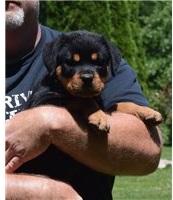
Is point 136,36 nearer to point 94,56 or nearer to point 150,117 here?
point 94,56

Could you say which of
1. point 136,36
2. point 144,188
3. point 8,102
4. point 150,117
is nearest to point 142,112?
point 150,117

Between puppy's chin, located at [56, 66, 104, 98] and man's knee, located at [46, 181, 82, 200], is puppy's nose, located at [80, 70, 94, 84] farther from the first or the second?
man's knee, located at [46, 181, 82, 200]

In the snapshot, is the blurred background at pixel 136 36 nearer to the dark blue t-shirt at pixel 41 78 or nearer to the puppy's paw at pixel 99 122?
the dark blue t-shirt at pixel 41 78

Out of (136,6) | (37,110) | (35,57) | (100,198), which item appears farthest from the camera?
(136,6)

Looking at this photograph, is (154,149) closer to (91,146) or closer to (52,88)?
(91,146)

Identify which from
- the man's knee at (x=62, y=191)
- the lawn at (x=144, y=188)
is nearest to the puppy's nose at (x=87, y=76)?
the man's knee at (x=62, y=191)
